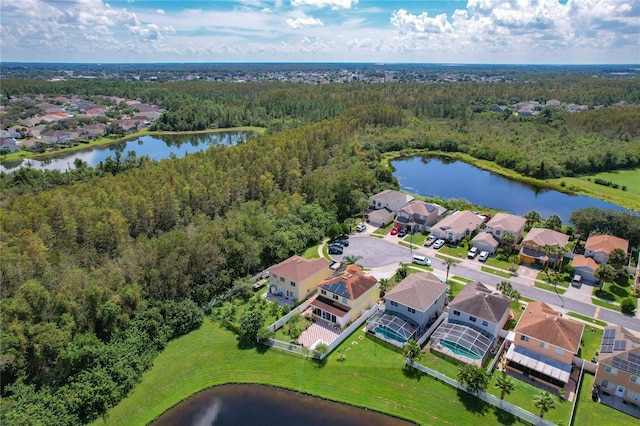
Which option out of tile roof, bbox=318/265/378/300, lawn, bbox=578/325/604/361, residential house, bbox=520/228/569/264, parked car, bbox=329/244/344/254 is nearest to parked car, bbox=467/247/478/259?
residential house, bbox=520/228/569/264

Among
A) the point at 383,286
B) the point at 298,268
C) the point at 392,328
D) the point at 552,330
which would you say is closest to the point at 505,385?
the point at 552,330

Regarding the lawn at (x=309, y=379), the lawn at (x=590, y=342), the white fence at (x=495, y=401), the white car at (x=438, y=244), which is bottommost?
the lawn at (x=309, y=379)

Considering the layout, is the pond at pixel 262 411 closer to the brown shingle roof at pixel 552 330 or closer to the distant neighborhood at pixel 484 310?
the distant neighborhood at pixel 484 310

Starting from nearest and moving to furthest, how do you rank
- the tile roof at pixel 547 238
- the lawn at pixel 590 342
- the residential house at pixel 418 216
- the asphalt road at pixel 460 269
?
1. the lawn at pixel 590 342
2. the asphalt road at pixel 460 269
3. the tile roof at pixel 547 238
4. the residential house at pixel 418 216

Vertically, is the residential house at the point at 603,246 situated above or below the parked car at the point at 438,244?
above

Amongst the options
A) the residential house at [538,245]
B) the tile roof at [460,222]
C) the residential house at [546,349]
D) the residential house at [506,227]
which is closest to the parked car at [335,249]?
the tile roof at [460,222]

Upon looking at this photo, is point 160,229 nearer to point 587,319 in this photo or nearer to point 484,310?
point 484,310

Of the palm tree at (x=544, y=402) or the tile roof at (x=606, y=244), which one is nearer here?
the palm tree at (x=544, y=402)
